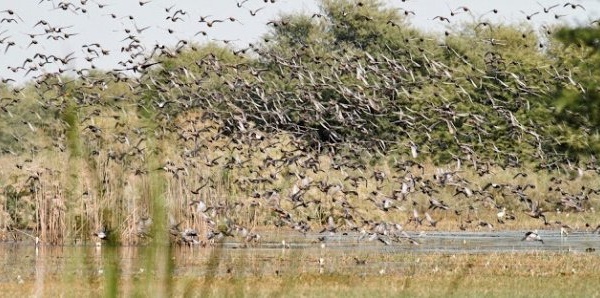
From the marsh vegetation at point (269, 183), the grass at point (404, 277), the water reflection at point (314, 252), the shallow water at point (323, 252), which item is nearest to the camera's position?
the marsh vegetation at point (269, 183)

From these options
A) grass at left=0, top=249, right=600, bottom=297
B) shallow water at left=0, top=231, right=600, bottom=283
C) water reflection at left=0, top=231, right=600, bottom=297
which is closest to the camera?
grass at left=0, top=249, right=600, bottom=297

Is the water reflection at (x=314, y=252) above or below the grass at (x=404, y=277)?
above

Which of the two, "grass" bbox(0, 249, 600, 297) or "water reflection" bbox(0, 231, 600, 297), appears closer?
"grass" bbox(0, 249, 600, 297)

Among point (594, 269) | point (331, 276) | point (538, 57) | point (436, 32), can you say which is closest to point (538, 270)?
point (594, 269)

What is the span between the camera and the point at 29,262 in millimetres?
21453

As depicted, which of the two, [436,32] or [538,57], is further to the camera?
[436,32]

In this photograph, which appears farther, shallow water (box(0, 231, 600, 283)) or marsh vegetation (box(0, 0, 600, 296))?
shallow water (box(0, 231, 600, 283))

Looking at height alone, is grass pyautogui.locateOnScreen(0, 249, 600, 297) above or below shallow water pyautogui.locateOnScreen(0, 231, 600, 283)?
below

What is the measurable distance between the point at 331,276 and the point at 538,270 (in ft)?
12.4

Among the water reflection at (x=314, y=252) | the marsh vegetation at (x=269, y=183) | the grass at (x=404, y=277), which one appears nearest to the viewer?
the marsh vegetation at (x=269, y=183)

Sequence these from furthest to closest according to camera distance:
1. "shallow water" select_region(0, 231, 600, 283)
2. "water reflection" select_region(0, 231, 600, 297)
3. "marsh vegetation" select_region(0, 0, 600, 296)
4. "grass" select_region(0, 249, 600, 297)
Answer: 1. "shallow water" select_region(0, 231, 600, 283)
2. "water reflection" select_region(0, 231, 600, 297)
3. "grass" select_region(0, 249, 600, 297)
4. "marsh vegetation" select_region(0, 0, 600, 296)

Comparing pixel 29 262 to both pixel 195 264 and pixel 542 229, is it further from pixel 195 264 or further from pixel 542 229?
pixel 542 229

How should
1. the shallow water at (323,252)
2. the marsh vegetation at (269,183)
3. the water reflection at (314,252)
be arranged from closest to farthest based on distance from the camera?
the marsh vegetation at (269,183), the water reflection at (314,252), the shallow water at (323,252)

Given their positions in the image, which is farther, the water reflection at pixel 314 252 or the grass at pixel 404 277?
the water reflection at pixel 314 252
